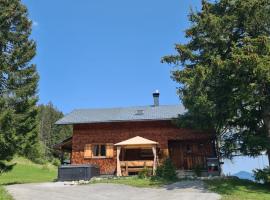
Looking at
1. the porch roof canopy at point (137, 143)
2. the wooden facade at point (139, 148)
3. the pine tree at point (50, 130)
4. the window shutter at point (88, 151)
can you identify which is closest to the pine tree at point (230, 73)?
the porch roof canopy at point (137, 143)

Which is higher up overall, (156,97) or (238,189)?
(156,97)

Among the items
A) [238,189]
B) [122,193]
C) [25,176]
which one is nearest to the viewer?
[122,193]

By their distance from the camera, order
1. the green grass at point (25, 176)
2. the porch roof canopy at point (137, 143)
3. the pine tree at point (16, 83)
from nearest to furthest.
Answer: the pine tree at point (16, 83) < the porch roof canopy at point (137, 143) < the green grass at point (25, 176)

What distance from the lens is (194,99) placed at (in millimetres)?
17234

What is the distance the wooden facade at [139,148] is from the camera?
25781mm

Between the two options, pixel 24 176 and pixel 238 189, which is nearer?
pixel 238 189

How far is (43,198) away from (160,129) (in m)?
14.1

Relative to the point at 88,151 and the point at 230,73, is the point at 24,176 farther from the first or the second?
the point at 230,73

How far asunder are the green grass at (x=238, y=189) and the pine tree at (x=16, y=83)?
11691 millimetres

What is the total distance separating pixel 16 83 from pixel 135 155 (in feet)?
31.1

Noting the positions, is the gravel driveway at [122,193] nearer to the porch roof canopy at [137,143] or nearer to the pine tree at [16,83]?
the porch roof canopy at [137,143]

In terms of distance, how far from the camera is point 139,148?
25969 millimetres

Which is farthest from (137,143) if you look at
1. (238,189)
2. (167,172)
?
(238,189)

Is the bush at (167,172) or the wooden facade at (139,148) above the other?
the wooden facade at (139,148)
